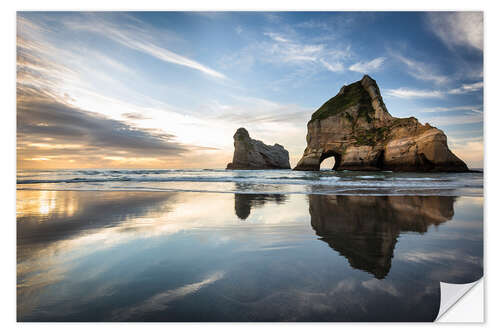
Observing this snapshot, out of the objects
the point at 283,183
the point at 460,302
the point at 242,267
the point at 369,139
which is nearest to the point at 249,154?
the point at 369,139

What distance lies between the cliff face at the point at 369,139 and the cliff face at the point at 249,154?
23.8m

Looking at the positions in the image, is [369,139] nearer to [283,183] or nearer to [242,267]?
[283,183]

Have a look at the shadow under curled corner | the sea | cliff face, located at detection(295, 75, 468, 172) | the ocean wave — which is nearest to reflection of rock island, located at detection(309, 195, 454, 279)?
the sea

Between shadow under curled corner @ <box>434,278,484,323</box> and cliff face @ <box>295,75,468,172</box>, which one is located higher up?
cliff face @ <box>295,75,468,172</box>

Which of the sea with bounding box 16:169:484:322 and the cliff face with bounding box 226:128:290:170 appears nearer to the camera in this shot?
the sea with bounding box 16:169:484:322

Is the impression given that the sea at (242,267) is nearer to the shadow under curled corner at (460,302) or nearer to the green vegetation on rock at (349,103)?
the shadow under curled corner at (460,302)

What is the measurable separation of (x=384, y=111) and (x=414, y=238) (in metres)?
37.2

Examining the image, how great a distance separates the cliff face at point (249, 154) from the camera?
211ft

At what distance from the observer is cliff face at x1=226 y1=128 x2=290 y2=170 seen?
64.2 metres

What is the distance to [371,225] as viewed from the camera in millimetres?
3668

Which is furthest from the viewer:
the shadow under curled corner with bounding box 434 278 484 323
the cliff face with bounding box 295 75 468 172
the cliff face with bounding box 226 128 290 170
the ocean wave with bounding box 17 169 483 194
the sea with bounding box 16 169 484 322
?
the cliff face with bounding box 226 128 290 170

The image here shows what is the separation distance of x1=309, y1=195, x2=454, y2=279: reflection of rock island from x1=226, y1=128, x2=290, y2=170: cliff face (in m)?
59.0

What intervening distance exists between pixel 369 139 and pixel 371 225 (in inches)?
1340

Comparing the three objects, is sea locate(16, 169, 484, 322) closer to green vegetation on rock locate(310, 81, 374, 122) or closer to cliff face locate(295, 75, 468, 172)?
cliff face locate(295, 75, 468, 172)
